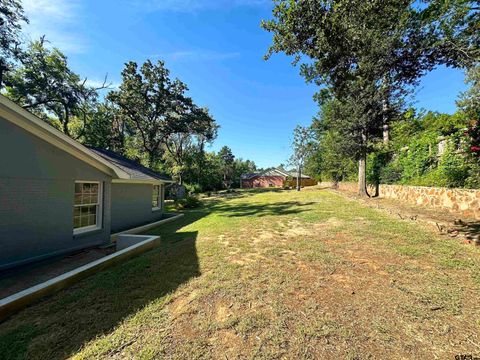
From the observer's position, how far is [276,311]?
306cm

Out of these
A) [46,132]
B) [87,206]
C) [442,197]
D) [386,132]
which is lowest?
[87,206]

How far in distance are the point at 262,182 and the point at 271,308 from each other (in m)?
51.0

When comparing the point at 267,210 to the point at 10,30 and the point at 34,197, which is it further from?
the point at 10,30

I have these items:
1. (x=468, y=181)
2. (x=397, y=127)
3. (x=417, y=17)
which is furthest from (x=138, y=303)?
(x=397, y=127)

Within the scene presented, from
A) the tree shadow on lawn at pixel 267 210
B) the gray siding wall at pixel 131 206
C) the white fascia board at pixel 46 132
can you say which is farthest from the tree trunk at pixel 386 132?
the white fascia board at pixel 46 132

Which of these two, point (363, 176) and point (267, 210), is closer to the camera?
point (267, 210)

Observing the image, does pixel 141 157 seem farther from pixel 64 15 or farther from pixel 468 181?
pixel 468 181

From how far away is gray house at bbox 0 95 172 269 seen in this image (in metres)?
4.62

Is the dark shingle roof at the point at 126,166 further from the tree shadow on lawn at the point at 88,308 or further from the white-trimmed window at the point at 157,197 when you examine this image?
the tree shadow on lawn at the point at 88,308

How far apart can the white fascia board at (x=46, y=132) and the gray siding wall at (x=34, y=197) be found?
0.37 feet

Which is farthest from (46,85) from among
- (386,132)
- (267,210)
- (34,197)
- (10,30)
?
(386,132)

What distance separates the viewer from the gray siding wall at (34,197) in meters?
4.60

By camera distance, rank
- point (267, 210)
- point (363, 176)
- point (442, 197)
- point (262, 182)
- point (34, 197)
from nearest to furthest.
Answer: point (34, 197), point (442, 197), point (267, 210), point (363, 176), point (262, 182)

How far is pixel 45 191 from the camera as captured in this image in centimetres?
531
